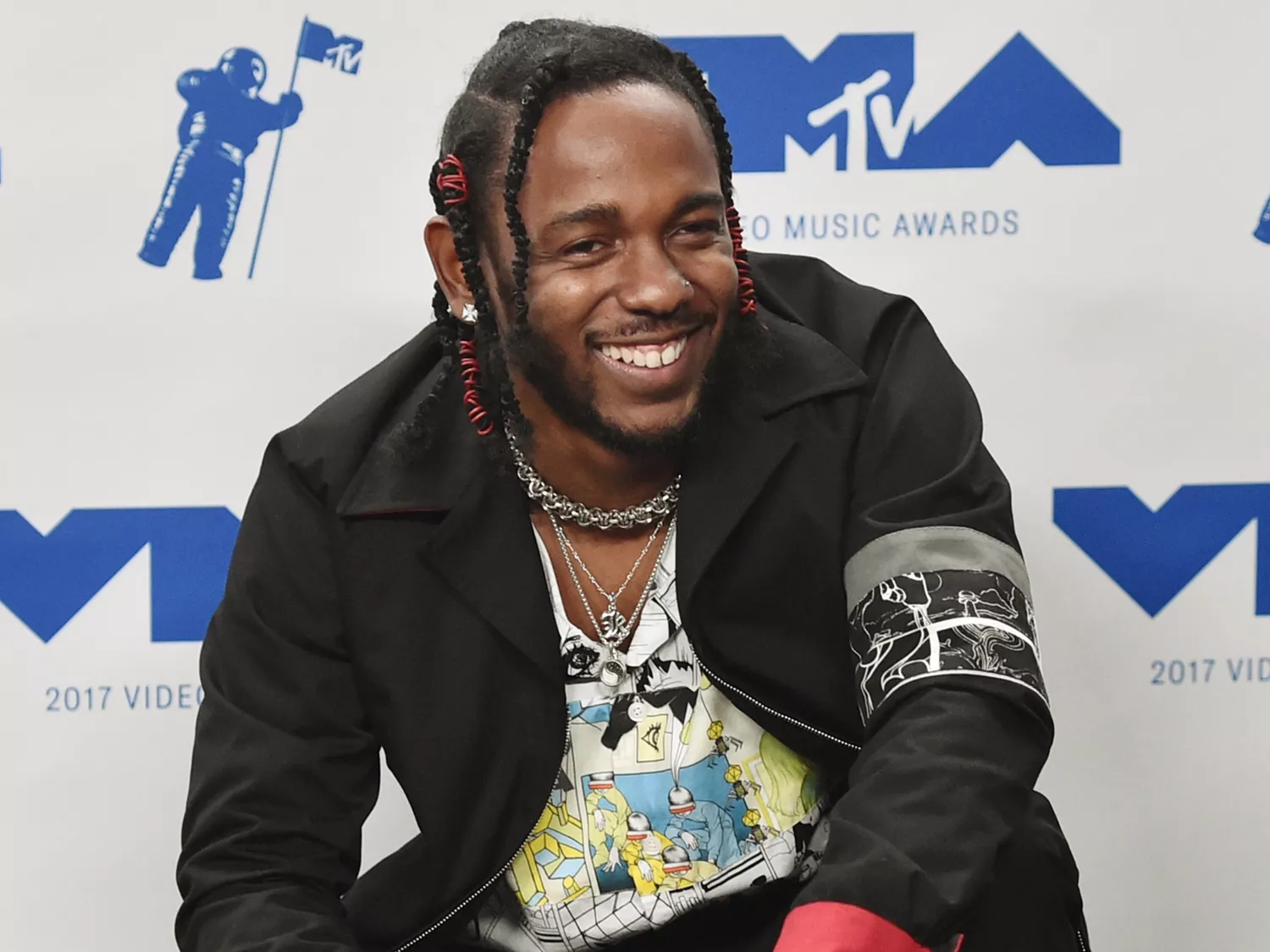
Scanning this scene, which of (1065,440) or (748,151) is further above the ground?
(748,151)

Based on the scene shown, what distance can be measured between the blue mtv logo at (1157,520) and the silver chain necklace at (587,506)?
2.61 feet

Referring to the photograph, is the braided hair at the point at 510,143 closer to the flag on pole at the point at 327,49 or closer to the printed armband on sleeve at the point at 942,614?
the printed armband on sleeve at the point at 942,614

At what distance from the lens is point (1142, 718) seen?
2150 millimetres

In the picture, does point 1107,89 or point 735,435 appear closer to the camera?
point 735,435

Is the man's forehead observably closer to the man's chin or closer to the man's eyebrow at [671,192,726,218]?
the man's eyebrow at [671,192,726,218]

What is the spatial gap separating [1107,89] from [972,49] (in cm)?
19

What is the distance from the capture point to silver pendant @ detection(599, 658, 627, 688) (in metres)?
1.49

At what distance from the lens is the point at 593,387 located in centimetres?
146

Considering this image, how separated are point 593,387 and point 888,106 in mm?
804

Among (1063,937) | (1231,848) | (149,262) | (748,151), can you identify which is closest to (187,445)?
(149,262)

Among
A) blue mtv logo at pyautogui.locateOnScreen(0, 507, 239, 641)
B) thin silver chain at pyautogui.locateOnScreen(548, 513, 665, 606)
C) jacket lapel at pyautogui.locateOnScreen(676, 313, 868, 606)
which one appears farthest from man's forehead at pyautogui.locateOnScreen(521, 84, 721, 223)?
blue mtv logo at pyautogui.locateOnScreen(0, 507, 239, 641)

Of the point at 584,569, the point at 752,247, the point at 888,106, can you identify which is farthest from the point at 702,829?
the point at 888,106

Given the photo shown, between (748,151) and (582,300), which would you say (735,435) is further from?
(748,151)

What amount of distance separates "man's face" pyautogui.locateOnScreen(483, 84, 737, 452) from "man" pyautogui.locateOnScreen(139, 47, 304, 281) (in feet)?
2.38
